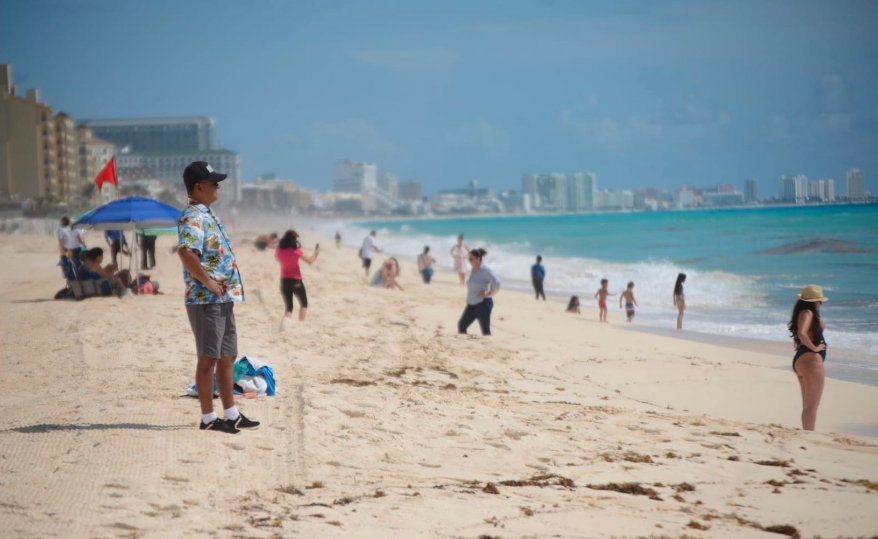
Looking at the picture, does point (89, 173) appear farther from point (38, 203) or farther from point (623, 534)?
point (623, 534)

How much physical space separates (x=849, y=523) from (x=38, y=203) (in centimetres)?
7123

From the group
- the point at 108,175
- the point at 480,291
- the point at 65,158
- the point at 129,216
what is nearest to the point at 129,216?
the point at 129,216

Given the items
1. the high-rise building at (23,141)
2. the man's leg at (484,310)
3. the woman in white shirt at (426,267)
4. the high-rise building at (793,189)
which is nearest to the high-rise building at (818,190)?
the high-rise building at (793,189)

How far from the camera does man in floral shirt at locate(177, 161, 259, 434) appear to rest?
194 inches

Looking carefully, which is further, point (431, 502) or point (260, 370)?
point (260, 370)

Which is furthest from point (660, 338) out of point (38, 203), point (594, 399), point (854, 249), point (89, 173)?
point (89, 173)

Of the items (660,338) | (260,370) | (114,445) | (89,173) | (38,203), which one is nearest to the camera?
(114,445)

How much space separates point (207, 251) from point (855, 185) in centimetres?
4660

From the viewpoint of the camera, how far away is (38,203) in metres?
66.1

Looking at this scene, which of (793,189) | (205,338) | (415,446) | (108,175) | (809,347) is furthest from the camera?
(793,189)

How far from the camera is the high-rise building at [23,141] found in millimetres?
69750

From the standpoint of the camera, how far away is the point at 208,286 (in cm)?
491

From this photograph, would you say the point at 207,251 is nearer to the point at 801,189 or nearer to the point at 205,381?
the point at 205,381

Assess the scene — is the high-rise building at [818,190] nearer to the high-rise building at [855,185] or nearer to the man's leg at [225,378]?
the high-rise building at [855,185]
